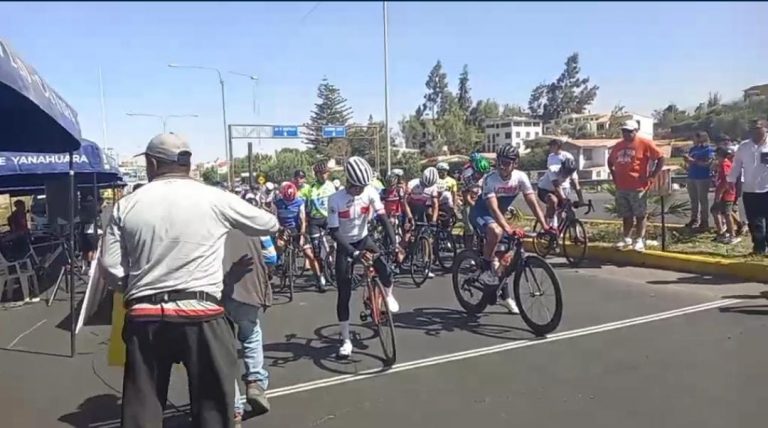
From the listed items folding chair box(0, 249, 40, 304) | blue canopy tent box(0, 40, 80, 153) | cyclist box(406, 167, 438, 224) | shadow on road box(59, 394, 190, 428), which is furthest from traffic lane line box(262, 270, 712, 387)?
folding chair box(0, 249, 40, 304)

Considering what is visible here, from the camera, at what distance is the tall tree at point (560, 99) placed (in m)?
83.4

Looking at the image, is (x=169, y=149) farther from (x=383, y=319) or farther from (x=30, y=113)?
(x=30, y=113)

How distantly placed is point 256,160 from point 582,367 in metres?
33.8

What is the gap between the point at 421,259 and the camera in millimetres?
9945

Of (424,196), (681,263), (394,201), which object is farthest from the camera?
(394,201)

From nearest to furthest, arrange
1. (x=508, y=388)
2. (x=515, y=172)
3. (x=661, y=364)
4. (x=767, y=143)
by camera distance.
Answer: (x=508, y=388) < (x=661, y=364) < (x=515, y=172) < (x=767, y=143)

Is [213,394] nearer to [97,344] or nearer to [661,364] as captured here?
[661,364]

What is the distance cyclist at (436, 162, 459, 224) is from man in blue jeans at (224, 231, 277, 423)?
6.99 meters

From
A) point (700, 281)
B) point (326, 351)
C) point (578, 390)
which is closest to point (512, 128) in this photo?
point (700, 281)

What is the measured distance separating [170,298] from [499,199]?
4.32 m

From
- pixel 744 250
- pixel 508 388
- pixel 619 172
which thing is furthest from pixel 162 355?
pixel 744 250

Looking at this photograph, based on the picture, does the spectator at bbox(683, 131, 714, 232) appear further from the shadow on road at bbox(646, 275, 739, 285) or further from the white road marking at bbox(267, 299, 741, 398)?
the white road marking at bbox(267, 299, 741, 398)

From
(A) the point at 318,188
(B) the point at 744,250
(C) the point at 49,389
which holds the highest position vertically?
(A) the point at 318,188

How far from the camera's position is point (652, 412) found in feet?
13.9
